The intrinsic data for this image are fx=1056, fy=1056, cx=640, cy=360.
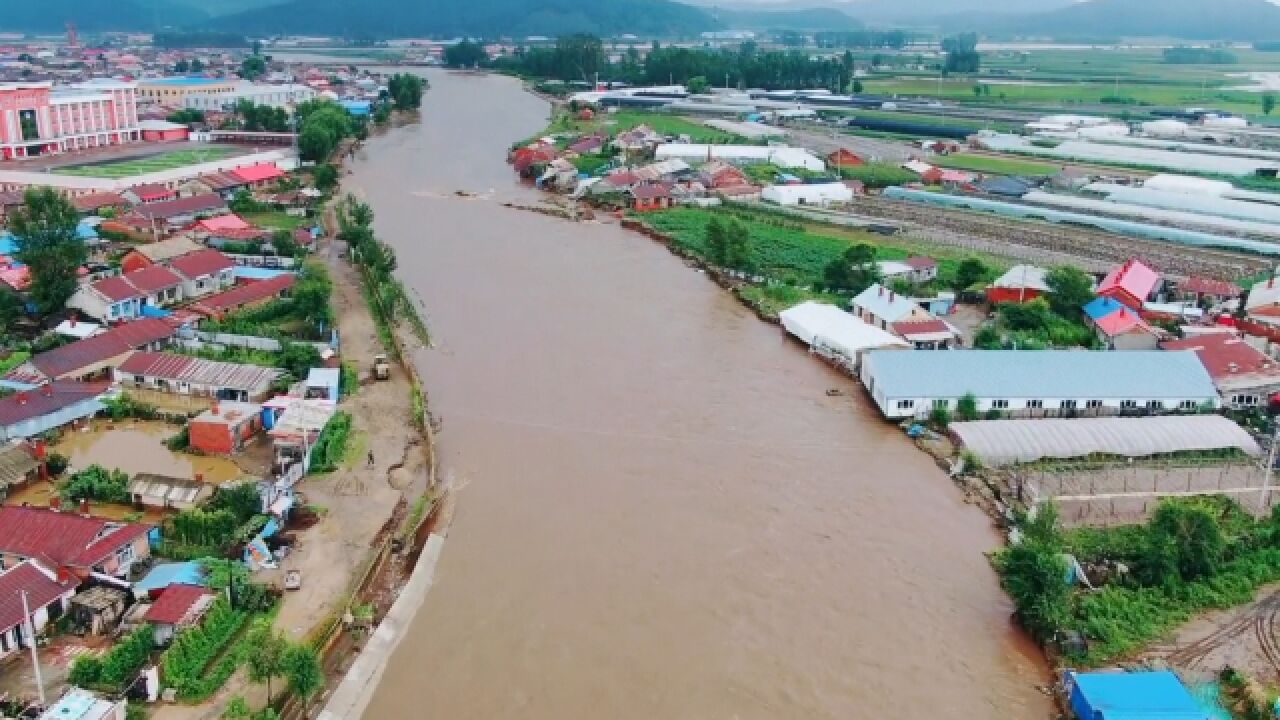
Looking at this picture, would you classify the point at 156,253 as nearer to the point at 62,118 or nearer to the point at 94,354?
the point at 94,354

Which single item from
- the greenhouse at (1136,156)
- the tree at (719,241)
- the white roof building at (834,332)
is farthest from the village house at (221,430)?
the greenhouse at (1136,156)

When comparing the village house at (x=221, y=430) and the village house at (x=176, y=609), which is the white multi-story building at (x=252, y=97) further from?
the village house at (x=176, y=609)

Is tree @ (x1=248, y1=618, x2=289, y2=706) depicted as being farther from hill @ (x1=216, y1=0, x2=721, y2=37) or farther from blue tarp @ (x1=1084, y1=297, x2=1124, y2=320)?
hill @ (x1=216, y1=0, x2=721, y2=37)

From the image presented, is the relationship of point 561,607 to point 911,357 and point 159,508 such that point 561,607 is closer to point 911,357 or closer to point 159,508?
point 159,508

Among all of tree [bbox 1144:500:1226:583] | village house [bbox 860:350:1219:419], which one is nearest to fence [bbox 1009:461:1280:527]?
tree [bbox 1144:500:1226:583]

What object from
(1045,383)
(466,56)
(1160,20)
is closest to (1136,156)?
(1045,383)

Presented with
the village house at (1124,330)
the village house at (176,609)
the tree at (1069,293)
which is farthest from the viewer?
the tree at (1069,293)
